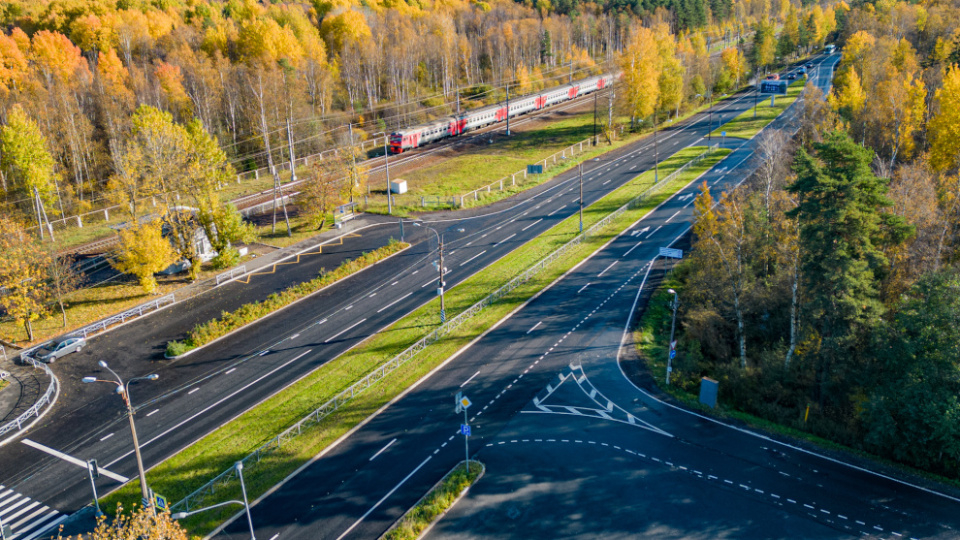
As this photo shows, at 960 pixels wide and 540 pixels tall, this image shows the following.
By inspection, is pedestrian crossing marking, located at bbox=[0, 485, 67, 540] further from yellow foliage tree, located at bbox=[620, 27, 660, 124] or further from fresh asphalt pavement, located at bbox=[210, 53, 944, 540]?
yellow foliage tree, located at bbox=[620, 27, 660, 124]

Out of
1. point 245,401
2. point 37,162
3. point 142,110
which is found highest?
point 142,110

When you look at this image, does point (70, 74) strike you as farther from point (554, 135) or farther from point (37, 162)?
point (554, 135)

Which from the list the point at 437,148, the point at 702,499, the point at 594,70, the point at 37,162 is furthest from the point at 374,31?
the point at 702,499

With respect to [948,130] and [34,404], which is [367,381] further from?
[948,130]

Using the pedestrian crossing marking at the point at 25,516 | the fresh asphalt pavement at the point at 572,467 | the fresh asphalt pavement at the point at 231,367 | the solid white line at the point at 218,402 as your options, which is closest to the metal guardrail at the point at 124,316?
the fresh asphalt pavement at the point at 231,367

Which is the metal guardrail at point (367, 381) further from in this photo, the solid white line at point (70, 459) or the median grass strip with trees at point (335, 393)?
the solid white line at point (70, 459)
